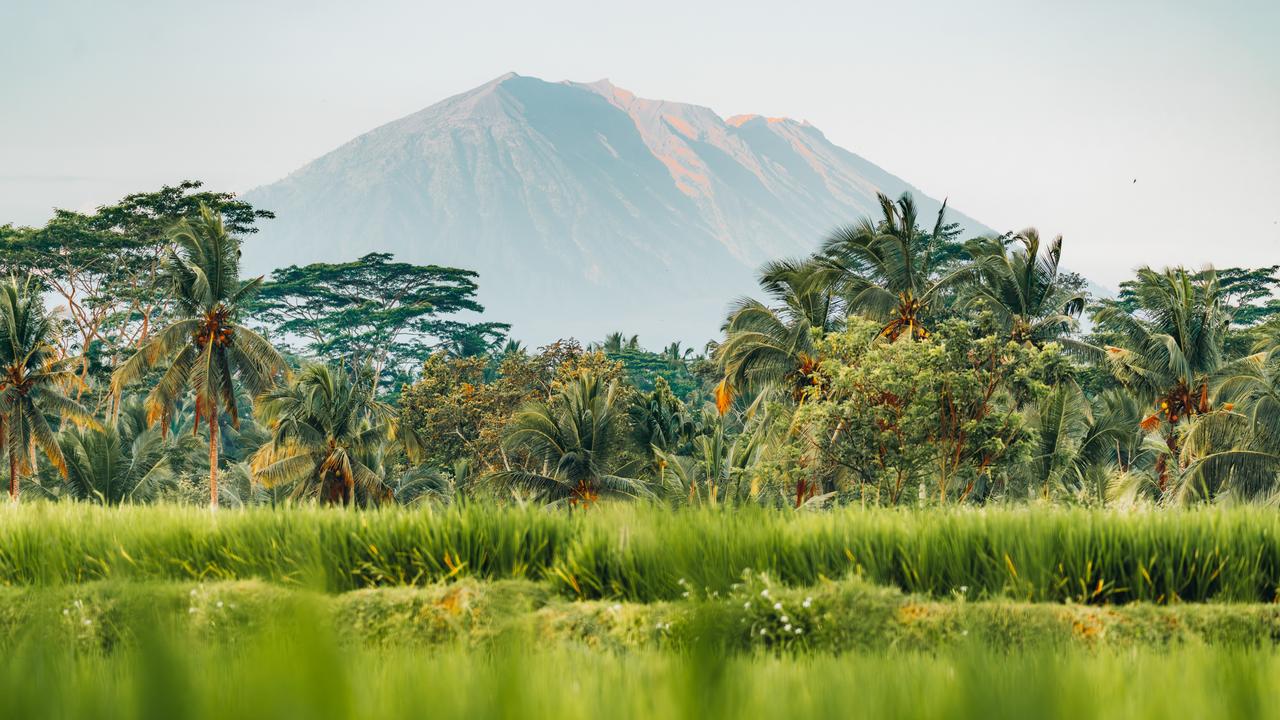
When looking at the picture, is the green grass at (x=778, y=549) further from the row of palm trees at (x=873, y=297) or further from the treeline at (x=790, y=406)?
the row of palm trees at (x=873, y=297)

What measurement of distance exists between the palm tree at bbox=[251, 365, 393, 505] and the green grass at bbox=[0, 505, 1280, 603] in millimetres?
17250

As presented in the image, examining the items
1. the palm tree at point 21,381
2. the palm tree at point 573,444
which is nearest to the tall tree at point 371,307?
the palm tree at point 21,381

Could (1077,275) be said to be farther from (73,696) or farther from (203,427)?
(73,696)

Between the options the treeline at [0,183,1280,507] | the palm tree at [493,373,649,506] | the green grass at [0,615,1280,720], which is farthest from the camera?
the palm tree at [493,373,649,506]

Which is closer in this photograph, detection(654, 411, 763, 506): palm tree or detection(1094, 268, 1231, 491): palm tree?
detection(1094, 268, 1231, 491): palm tree

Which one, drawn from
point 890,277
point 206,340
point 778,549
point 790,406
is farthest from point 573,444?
point 778,549

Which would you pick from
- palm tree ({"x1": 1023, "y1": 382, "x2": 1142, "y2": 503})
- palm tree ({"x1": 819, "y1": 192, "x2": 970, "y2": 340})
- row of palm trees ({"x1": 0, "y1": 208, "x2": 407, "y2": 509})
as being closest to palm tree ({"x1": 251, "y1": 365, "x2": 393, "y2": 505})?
row of palm trees ({"x1": 0, "y1": 208, "x2": 407, "y2": 509})

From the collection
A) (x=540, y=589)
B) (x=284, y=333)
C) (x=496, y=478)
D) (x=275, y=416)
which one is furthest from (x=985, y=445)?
(x=284, y=333)

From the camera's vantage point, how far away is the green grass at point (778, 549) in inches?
355

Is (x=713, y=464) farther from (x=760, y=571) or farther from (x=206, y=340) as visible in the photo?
(x=760, y=571)

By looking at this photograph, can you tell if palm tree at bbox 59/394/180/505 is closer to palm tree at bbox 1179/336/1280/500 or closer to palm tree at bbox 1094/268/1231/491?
palm tree at bbox 1179/336/1280/500

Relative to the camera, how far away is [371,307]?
196 feet

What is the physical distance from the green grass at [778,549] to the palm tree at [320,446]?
56.6 feet

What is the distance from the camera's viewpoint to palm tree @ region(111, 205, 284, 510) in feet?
91.0
